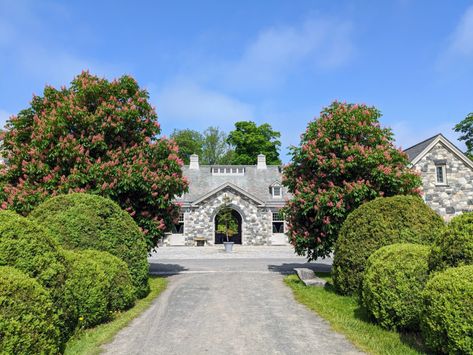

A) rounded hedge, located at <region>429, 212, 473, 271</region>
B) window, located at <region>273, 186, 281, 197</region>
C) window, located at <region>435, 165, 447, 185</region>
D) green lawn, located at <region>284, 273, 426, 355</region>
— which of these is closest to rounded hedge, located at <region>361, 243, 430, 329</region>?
green lawn, located at <region>284, 273, 426, 355</region>

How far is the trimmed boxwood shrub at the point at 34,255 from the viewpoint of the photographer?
19.4 feet

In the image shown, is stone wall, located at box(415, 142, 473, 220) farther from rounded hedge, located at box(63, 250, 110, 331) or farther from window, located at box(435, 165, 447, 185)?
rounded hedge, located at box(63, 250, 110, 331)

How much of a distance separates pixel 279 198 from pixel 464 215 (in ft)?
100.0

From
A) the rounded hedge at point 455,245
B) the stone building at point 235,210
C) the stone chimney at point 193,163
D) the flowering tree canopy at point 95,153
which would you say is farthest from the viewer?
the stone chimney at point 193,163

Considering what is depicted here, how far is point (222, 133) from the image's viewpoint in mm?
71938

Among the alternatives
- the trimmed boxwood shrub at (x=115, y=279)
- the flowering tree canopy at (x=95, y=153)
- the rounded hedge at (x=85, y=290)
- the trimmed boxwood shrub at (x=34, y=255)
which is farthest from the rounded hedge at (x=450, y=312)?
the flowering tree canopy at (x=95, y=153)

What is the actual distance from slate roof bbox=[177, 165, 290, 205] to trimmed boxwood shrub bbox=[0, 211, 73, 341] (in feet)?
94.7

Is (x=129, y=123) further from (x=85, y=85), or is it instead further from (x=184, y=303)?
(x=184, y=303)

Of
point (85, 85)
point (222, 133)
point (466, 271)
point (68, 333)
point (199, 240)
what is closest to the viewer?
point (466, 271)

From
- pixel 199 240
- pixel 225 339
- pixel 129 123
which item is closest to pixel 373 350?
pixel 225 339

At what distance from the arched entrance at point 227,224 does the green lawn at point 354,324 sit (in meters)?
22.1

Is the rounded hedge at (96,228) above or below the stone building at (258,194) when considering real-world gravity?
below

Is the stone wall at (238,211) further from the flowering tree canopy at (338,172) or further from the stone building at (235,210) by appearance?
the flowering tree canopy at (338,172)

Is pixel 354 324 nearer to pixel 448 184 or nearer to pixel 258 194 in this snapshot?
pixel 448 184
